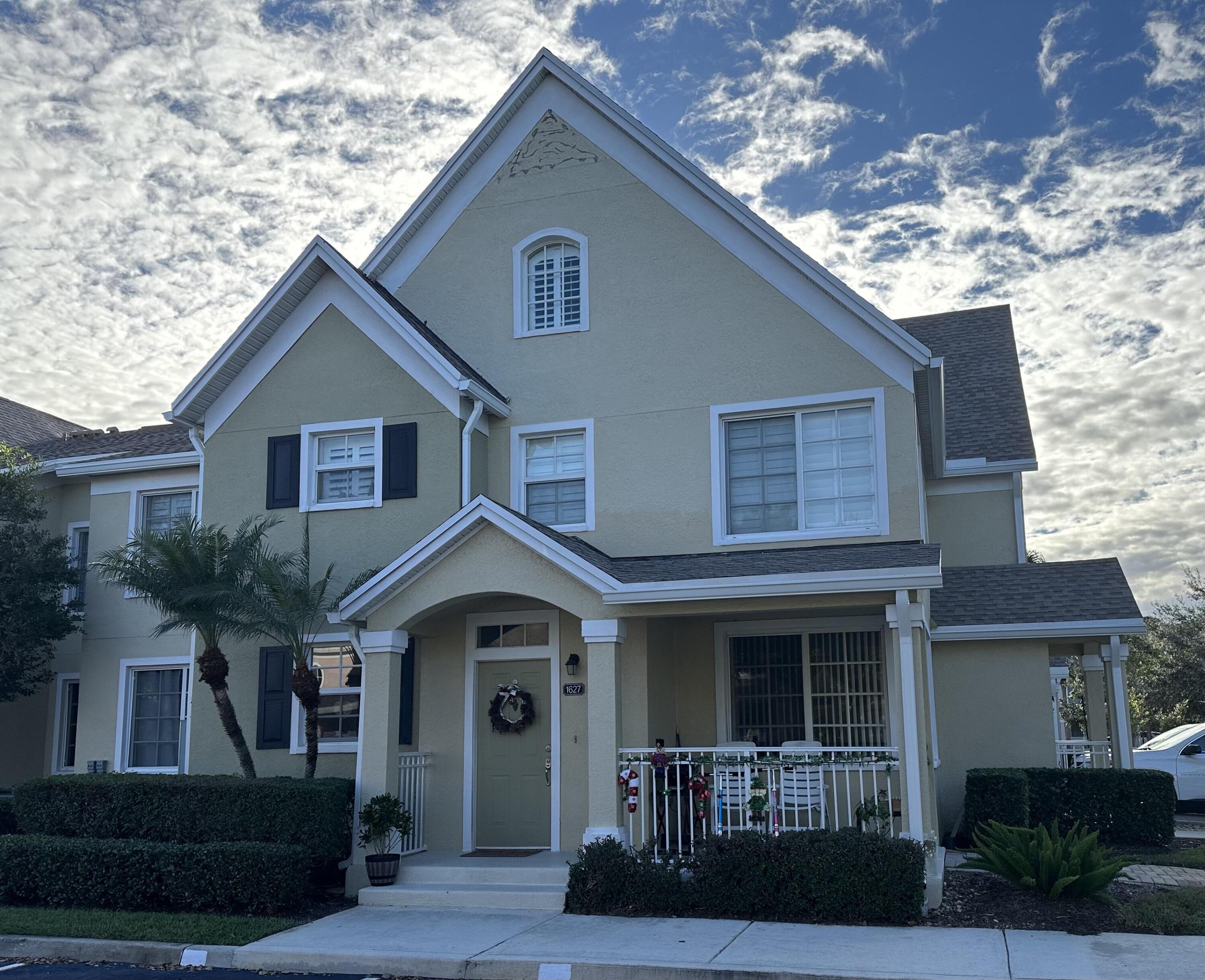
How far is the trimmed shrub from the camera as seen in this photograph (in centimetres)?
1393

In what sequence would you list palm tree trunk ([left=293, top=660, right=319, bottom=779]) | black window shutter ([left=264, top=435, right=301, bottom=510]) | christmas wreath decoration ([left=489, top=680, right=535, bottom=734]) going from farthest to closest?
black window shutter ([left=264, top=435, right=301, bottom=510])
christmas wreath decoration ([left=489, top=680, right=535, bottom=734])
palm tree trunk ([left=293, top=660, right=319, bottom=779])

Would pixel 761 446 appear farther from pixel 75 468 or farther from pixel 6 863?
pixel 75 468

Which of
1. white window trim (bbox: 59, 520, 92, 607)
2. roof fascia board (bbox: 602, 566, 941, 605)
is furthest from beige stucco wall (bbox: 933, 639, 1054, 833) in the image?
white window trim (bbox: 59, 520, 92, 607)

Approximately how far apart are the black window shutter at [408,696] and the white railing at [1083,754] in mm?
8749

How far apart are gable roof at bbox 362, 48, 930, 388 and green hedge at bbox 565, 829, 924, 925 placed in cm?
562

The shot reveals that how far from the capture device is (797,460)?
1394 centimetres

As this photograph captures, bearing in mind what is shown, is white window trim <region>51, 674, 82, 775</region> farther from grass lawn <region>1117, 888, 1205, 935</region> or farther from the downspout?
grass lawn <region>1117, 888, 1205, 935</region>

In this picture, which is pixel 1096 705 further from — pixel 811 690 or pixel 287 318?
pixel 287 318

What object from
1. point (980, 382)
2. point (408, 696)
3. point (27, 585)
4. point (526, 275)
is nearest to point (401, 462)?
point (408, 696)

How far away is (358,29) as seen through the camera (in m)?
13.7

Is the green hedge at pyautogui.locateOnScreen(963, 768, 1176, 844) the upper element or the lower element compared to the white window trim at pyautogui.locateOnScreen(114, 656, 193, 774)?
lower

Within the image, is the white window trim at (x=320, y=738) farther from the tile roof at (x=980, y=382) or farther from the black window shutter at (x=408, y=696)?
the tile roof at (x=980, y=382)

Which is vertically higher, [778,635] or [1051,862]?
[778,635]

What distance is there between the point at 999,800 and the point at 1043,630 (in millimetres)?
2430
